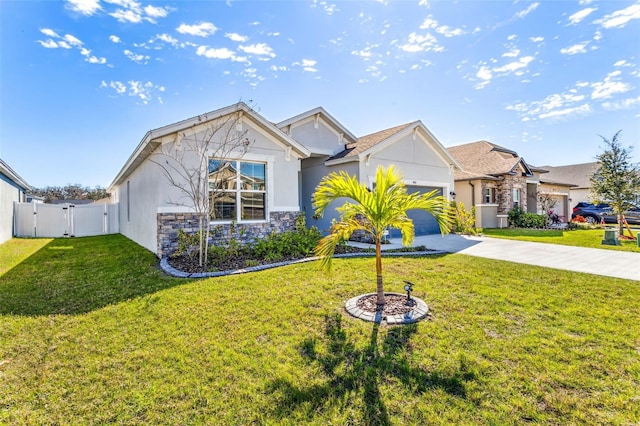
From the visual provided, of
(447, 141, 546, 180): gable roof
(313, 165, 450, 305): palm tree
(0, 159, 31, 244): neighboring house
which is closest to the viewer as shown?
(313, 165, 450, 305): palm tree

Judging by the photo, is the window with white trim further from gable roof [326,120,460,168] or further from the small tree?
gable roof [326,120,460,168]

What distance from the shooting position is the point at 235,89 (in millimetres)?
10492

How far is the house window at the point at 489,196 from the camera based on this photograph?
19.2 m

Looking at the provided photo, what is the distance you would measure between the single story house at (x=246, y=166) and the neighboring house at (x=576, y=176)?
87.5ft

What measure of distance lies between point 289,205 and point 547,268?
7.99m

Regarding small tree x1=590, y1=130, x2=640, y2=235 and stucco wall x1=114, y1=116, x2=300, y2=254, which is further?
small tree x1=590, y1=130, x2=640, y2=235

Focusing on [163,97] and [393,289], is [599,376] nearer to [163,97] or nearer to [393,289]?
[393,289]

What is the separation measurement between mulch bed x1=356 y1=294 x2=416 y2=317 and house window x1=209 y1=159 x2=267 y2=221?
5.98 meters

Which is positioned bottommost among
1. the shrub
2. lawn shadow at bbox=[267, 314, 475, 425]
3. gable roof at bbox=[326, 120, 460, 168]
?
lawn shadow at bbox=[267, 314, 475, 425]

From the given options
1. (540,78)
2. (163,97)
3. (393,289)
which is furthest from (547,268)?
(163,97)

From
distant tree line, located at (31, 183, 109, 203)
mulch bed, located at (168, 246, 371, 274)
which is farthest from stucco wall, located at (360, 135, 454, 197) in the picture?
distant tree line, located at (31, 183, 109, 203)

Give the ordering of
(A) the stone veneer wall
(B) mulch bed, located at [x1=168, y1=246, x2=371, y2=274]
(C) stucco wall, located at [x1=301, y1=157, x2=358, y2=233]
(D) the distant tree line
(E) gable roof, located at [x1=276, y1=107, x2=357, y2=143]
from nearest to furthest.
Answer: (B) mulch bed, located at [x1=168, y1=246, x2=371, y2=274] < (A) the stone veneer wall < (C) stucco wall, located at [x1=301, y1=157, x2=358, y2=233] < (E) gable roof, located at [x1=276, y1=107, x2=357, y2=143] < (D) the distant tree line

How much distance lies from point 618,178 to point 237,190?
60.8ft

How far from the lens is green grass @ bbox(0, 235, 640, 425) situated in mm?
2664
